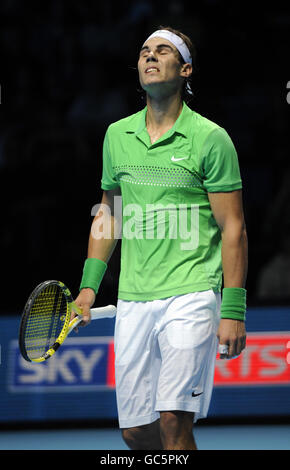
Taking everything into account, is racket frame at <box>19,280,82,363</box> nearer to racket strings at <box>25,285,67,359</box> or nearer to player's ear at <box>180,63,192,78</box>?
racket strings at <box>25,285,67,359</box>

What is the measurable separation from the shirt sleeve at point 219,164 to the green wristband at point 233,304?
0.42 m

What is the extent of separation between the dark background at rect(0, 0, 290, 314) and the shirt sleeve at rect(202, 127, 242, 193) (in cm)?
324

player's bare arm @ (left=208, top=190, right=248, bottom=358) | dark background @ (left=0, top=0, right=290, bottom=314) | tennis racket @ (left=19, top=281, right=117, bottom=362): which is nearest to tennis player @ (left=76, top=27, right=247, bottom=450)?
player's bare arm @ (left=208, top=190, right=248, bottom=358)

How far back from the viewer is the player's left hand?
3613 millimetres

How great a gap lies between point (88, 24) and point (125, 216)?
6060 mm

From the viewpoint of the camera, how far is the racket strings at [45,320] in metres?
3.78

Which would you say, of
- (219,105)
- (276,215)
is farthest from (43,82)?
(276,215)

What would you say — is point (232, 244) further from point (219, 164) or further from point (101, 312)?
point (101, 312)

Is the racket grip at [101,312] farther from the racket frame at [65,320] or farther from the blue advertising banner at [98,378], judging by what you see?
the blue advertising banner at [98,378]

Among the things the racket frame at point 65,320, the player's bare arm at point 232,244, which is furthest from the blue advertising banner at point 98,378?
the player's bare arm at point 232,244

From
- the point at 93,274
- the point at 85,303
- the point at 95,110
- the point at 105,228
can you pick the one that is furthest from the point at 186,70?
the point at 95,110
